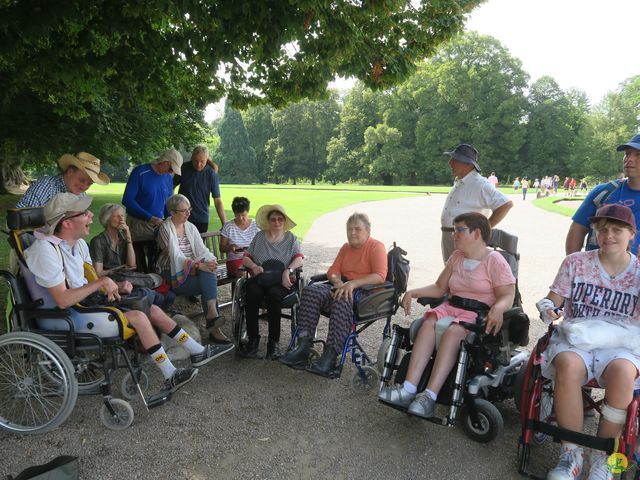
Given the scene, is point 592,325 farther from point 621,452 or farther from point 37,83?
point 37,83

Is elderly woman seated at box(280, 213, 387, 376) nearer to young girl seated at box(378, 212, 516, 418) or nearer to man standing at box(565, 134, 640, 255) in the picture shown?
young girl seated at box(378, 212, 516, 418)

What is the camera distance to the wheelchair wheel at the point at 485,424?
309 cm

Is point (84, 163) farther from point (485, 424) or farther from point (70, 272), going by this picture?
point (485, 424)

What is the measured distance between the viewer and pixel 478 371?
10.7 ft

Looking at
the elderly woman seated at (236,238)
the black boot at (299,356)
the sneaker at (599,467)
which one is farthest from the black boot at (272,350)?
the sneaker at (599,467)

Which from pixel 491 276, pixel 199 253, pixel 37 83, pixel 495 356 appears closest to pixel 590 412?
pixel 495 356

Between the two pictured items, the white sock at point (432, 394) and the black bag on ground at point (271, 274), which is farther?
the black bag on ground at point (271, 274)

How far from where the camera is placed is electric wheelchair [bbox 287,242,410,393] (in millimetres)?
3884

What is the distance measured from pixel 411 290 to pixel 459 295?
351 millimetres

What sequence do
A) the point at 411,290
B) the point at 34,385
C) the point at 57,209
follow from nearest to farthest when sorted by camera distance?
1. the point at 34,385
2. the point at 57,209
3. the point at 411,290

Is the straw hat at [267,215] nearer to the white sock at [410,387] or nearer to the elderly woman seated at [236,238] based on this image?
the elderly woman seated at [236,238]

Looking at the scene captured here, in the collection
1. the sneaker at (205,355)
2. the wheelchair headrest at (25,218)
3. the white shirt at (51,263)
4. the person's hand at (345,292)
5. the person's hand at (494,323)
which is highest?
the wheelchair headrest at (25,218)

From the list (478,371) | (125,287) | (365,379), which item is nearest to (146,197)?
(125,287)

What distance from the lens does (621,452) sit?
250 centimetres
